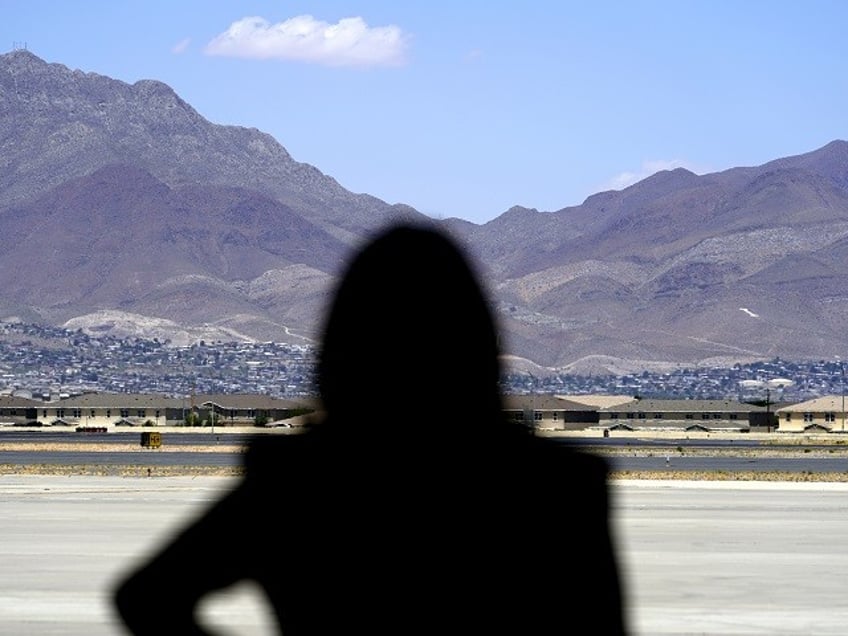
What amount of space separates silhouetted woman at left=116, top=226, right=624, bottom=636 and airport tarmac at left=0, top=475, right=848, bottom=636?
1.4 inches

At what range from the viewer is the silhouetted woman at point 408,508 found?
119 inches

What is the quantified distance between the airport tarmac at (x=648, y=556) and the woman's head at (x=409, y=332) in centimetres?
31

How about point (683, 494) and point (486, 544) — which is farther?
point (683, 494)

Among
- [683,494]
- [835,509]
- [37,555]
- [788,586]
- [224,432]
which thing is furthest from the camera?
[224,432]

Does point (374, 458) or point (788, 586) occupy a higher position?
point (374, 458)

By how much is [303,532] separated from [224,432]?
163299 millimetres

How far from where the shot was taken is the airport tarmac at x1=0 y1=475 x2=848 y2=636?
1750 cm

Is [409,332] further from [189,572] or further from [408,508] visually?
[189,572]

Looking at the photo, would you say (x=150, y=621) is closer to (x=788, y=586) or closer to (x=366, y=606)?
(x=366, y=606)

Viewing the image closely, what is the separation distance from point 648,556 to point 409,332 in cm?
2557

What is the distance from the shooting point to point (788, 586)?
2328cm

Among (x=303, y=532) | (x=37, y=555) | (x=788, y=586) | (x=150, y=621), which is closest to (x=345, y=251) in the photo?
(x=303, y=532)

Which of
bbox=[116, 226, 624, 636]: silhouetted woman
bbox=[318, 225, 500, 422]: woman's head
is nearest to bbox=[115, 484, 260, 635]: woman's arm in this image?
bbox=[116, 226, 624, 636]: silhouetted woman

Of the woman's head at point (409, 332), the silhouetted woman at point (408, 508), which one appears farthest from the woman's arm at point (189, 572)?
the woman's head at point (409, 332)
